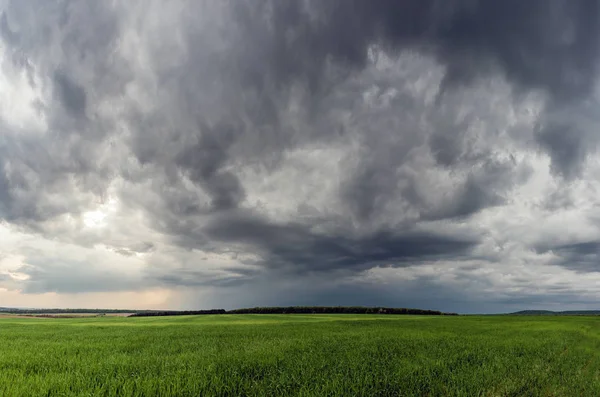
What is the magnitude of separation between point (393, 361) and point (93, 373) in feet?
40.8

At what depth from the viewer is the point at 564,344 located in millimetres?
26578

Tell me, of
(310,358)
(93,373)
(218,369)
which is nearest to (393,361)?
(310,358)

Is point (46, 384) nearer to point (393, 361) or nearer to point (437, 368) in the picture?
point (393, 361)

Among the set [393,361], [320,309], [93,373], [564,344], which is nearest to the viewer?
[93,373]

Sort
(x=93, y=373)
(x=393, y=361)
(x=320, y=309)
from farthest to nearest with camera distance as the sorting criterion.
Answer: (x=320, y=309), (x=393, y=361), (x=93, y=373)

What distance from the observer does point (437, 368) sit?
45.9 ft

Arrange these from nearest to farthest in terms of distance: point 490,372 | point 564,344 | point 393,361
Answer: point 490,372 < point 393,361 < point 564,344

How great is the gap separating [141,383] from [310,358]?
7.75m

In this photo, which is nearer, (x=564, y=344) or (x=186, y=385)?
(x=186, y=385)

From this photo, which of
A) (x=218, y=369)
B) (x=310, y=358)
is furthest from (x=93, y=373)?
(x=310, y=358)

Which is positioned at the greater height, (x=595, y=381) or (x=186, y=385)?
(x=186, y=385)

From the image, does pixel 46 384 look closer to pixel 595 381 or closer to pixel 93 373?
pixel 93 373

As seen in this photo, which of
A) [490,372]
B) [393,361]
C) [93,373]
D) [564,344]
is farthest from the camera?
[564,344]

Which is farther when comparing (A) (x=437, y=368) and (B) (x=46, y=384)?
Result: (A) (x=437, y=368)
